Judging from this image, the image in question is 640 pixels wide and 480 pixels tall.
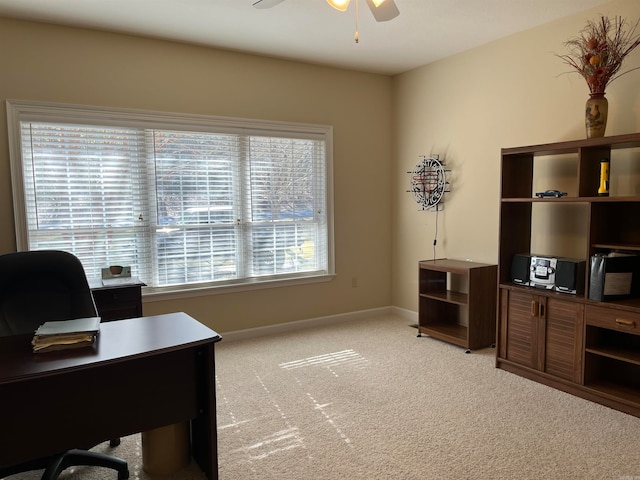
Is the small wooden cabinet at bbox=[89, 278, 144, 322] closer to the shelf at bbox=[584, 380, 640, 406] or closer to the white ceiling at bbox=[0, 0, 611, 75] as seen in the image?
the white ceiling at bbox=[0, 0, 611, 75]

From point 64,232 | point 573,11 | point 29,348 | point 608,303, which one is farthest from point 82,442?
point 573,11

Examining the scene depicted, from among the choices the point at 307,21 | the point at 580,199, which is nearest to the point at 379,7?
the point at 307,21

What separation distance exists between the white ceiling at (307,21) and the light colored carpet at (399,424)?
2729mm

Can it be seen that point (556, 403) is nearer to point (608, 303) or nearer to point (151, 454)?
point (608, 303)

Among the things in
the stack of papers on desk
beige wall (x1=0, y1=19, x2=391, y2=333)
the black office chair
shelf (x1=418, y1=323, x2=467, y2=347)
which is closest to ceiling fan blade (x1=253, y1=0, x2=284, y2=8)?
beige wall (x1=0, y1=19, x2=391, y2=333)

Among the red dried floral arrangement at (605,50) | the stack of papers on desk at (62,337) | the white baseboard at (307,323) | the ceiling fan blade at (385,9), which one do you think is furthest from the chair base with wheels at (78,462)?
the red dried floral arrangement at (605,50)

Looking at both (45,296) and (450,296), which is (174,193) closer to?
(45,296)

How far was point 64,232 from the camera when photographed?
3537 millimetres

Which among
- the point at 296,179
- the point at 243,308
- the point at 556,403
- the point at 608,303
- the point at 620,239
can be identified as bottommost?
the point at 556,403

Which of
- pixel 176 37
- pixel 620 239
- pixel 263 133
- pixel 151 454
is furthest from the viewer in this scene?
pixel 263 133

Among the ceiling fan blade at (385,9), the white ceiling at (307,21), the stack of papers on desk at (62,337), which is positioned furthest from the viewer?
the white ceiling at (307,21)

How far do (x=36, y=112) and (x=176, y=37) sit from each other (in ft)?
4.14

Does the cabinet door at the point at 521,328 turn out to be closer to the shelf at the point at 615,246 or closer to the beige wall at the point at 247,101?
the shelf at the point at 615,246

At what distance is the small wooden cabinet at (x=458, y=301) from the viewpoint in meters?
3.88
